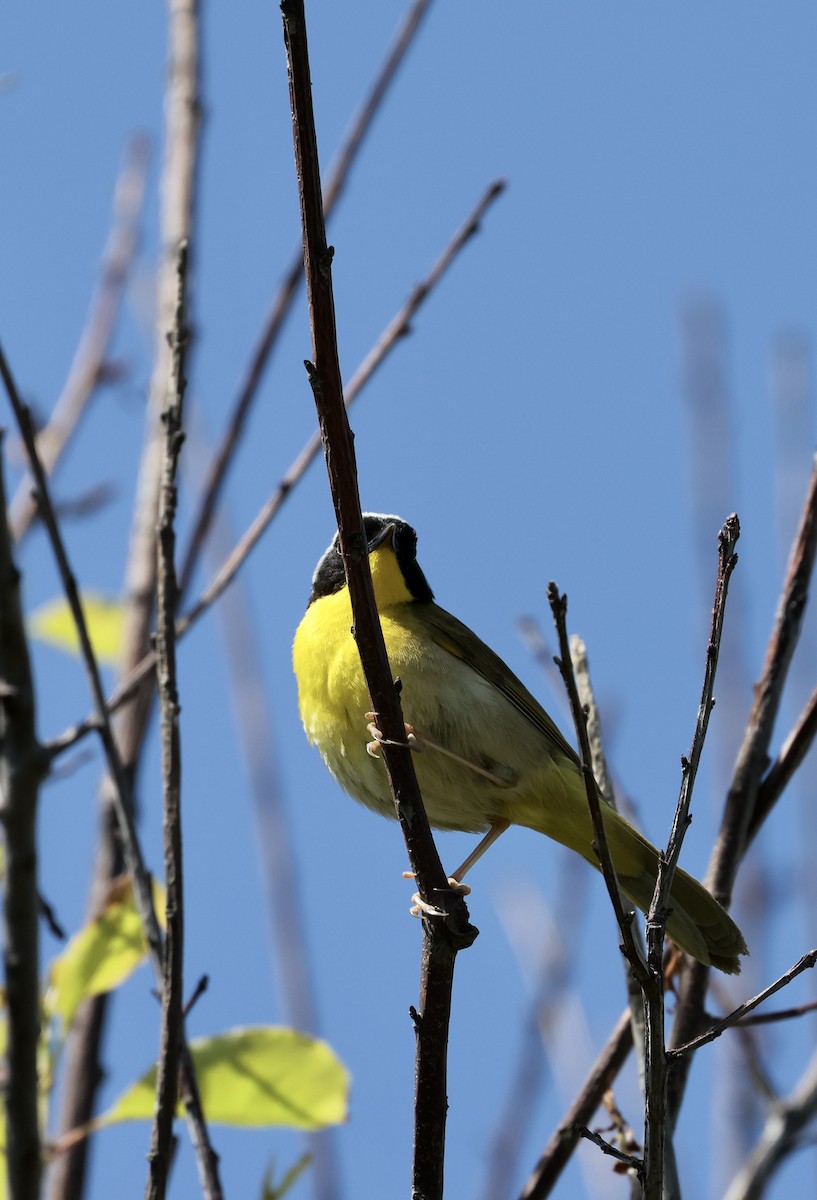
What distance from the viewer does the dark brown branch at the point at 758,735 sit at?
12.2 feet

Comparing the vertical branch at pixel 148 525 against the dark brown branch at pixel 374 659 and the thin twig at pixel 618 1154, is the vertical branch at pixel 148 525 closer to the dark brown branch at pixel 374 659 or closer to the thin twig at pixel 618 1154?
the dark brown branch at pixel 374 659

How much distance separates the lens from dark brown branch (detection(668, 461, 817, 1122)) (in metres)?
3.71

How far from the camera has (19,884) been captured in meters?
2.39

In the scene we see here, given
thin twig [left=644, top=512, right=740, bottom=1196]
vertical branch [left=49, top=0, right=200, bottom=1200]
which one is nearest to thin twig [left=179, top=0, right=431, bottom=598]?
vertical branch [left=49, top=0, right=200, bottom=1200]

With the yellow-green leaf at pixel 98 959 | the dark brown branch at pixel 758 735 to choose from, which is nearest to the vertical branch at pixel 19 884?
the yellow-green leaf at pixel 98 959

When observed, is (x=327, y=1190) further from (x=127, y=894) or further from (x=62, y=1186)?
(x=127, y=894)

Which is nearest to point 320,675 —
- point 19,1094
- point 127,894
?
point 127,894

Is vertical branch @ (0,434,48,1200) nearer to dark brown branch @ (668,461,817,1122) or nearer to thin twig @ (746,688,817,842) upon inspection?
dark brown branch @ (668,461,817,1122)

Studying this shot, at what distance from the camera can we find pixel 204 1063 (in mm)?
3840

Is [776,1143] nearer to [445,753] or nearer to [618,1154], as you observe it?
[618,1154]

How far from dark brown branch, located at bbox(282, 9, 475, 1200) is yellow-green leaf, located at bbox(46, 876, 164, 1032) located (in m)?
0.90

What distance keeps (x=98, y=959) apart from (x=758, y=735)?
191 centimetres

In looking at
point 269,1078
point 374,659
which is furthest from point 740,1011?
point 269,1078

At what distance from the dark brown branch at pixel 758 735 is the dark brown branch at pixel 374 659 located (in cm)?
89
